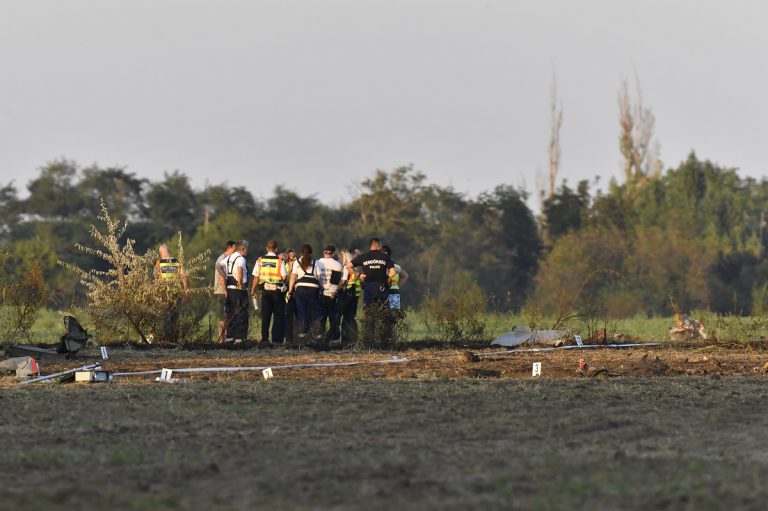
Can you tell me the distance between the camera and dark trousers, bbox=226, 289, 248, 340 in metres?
24.7

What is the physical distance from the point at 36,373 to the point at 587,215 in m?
56.5

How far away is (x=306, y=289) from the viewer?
81.6ft

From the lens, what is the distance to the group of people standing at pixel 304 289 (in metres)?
24.6

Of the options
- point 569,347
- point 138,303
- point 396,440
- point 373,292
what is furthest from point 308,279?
point 396,440

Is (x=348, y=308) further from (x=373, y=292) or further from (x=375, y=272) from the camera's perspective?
(x=375, y=272)

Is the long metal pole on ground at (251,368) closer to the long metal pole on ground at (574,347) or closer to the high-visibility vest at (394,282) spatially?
the long metal pole on ground at (574,347)

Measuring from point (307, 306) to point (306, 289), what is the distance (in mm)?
344

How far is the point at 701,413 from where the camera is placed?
13.7 meters

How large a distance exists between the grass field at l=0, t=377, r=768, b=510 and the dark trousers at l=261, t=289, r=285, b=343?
903 cm

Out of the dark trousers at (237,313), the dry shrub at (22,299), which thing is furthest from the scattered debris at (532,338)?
the dry shrub at (22,299)

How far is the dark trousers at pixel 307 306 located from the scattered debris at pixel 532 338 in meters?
3.11

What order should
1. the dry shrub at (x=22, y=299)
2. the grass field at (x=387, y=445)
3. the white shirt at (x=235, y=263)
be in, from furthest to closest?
the white shirt at (x=235, y=263), the dry shrub at (x=22, y=299), the grass field at (x=387, y=445)

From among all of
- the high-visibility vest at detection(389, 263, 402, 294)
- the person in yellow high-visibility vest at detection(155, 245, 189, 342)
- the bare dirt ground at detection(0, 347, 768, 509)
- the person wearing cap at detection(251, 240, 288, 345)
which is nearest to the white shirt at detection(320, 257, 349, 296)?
the person wearing cap at detection(251, 240, 288, 345)

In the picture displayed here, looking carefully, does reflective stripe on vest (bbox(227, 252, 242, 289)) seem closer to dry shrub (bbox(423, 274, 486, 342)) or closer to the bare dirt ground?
dry shrub (bbox(423, 274, 486, 342))
